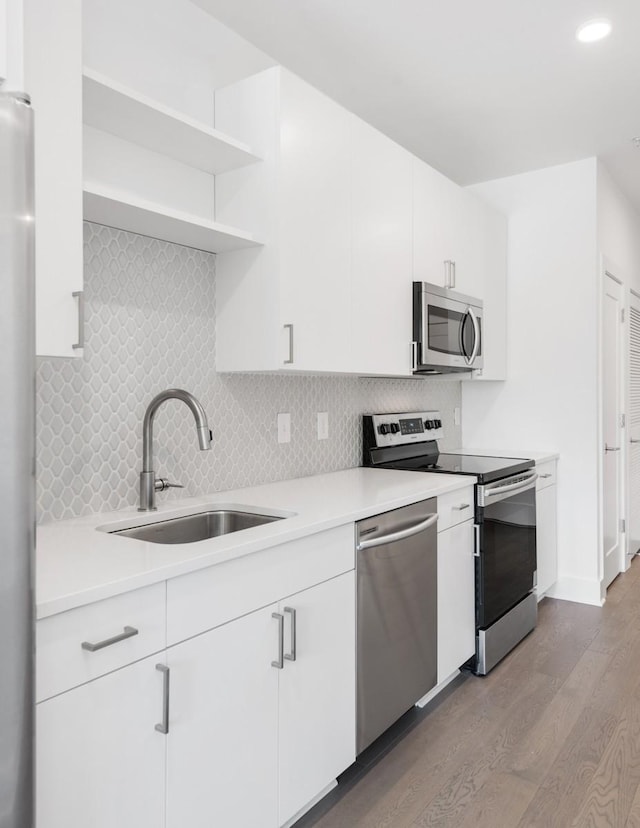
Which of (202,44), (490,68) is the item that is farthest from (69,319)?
(490,68)

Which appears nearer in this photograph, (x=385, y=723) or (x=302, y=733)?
(x=302, y=733)

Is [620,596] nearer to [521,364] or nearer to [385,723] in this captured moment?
[521,364]

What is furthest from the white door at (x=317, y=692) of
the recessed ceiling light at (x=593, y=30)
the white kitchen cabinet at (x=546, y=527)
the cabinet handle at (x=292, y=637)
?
the recessed ceiling light at (x=593, y=30)

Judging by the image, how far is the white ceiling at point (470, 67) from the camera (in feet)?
7.38

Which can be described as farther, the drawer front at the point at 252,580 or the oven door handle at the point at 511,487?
the oven door handle at the point at 511,487

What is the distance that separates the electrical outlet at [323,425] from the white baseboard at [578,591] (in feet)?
6.19

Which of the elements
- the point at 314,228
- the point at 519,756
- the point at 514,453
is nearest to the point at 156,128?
the point at 314,228

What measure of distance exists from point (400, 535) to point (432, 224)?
1.61 metres

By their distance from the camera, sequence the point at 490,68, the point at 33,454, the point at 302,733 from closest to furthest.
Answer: the point at 33,454 → the point at 302,733 → the point at 490,68

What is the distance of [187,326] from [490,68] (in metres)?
1.73

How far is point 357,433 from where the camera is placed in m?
3.13

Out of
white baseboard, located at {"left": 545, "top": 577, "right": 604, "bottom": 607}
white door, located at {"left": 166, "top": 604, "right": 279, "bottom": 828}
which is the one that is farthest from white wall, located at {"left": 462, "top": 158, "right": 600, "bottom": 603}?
white door, located at {"left": 166, "top": 604, "right": 279, "bottom": 828}

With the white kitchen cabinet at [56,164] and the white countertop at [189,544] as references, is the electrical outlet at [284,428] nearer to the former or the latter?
the white countertop at [189,544]

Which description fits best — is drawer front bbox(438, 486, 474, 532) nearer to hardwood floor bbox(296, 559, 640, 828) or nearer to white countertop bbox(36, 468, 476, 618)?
Result: white countertop bbox(36, 468, 476, 618)
